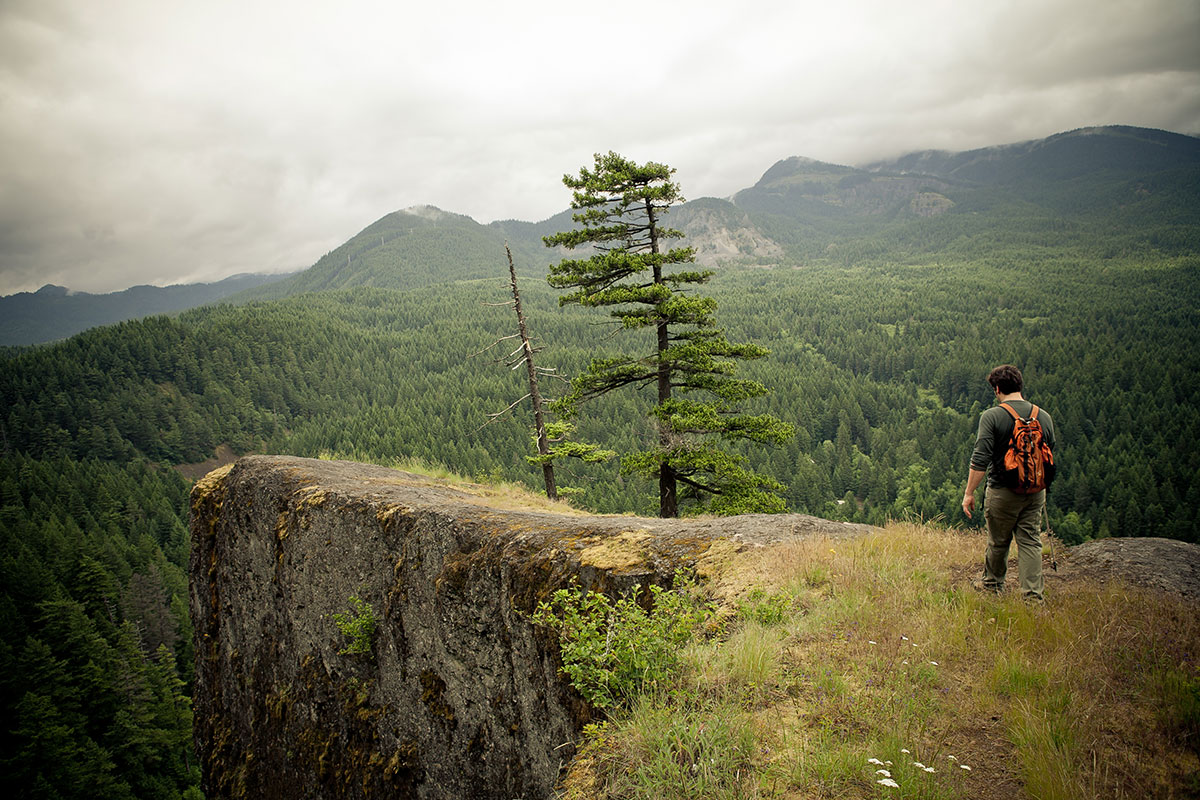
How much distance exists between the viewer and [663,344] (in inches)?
504

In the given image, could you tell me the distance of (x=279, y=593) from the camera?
10.8 m

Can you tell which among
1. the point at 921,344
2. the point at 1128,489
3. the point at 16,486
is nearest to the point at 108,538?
the point at 16,486

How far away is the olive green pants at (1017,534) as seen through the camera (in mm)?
5121

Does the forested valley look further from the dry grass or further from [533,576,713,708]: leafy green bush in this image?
[533,576,713,708]: leafy green bush

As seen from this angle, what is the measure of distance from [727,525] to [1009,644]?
3.66 m

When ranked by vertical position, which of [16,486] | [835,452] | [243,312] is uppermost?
[243,312]

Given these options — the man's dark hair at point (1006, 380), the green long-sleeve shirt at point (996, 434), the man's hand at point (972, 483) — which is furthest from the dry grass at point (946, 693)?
the man's dark hair at point (1006, 380)

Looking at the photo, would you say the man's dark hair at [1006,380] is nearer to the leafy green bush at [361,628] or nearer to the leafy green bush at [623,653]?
the leafy green bush at [623,653]

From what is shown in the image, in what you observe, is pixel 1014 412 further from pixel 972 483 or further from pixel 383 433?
pixel 383 433

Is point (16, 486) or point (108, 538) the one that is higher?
point (16, 486)

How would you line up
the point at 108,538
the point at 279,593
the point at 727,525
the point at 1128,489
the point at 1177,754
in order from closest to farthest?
the point at 1177,754 < the point at 727,525 < the point at 279,593 < the point at 108,538 < the point at 1128,489

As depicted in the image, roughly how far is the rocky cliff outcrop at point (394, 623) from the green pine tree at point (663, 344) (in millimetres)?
4016

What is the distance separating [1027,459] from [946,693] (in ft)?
8.45

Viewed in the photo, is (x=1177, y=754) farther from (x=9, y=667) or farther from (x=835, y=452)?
(x=835, y=452)
